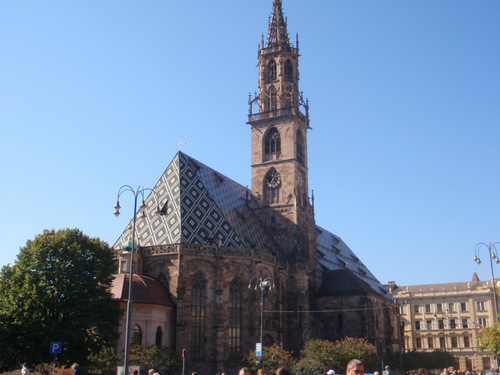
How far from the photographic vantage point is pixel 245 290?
156 feet

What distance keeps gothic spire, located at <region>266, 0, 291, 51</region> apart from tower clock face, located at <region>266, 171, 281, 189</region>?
550 inches

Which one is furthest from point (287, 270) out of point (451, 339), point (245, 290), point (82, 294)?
point (451, 339)

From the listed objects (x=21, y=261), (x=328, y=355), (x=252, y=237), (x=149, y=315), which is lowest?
(x=328, y=355)

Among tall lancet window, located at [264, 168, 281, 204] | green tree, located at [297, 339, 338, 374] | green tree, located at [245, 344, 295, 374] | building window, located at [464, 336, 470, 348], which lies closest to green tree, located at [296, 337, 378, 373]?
green tree, located at [297, 339, 338, 374]

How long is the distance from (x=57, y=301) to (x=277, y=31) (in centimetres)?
4228

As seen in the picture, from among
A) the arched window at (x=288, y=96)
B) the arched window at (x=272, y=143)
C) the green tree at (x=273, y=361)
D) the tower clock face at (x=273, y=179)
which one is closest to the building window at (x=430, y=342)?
the tower clock face at (x=273, y=179)

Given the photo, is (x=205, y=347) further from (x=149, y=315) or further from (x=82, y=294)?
(x=82, y=294)

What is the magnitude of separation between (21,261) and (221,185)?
82.5 feet

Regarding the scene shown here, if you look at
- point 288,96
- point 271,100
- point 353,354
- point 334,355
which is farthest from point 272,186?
point 334,355

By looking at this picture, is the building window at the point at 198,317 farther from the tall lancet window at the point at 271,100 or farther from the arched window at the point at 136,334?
the tall lancet window at the point at 271,100

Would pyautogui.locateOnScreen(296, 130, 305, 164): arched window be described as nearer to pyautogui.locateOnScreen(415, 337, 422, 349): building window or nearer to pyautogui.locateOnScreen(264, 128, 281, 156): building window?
pyautogui.locateOnScreen(264, 128, 281, 156): building window

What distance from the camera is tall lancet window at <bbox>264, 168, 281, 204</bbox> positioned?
195 feet

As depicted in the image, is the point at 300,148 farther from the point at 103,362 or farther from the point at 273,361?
the point at 103,362

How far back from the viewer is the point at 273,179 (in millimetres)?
59938
